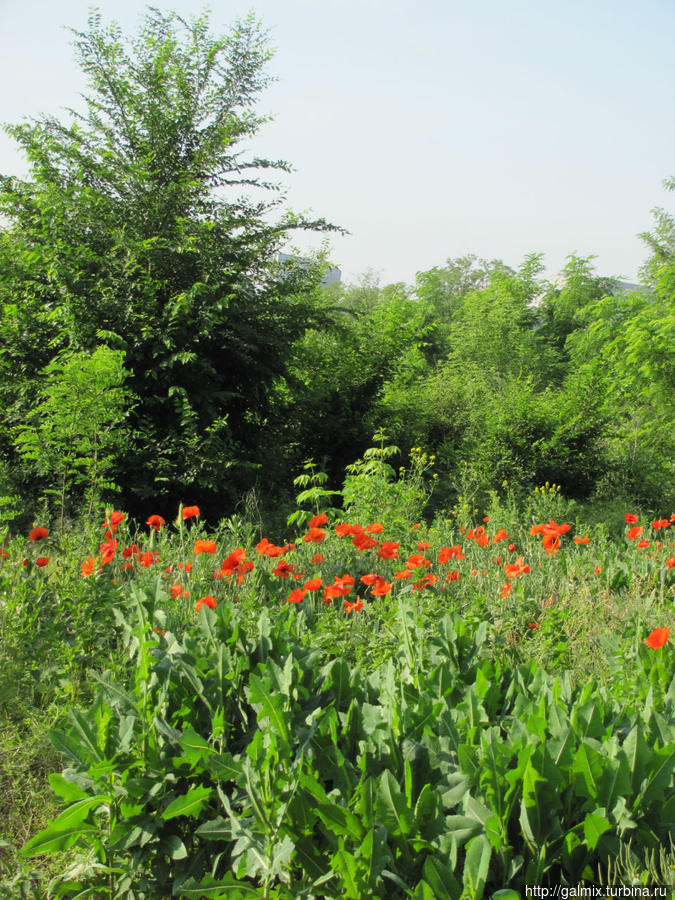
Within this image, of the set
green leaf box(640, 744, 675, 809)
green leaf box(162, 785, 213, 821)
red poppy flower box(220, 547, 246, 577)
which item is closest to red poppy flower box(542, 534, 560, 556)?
red poppy flower box(220, 547, 246, 577)

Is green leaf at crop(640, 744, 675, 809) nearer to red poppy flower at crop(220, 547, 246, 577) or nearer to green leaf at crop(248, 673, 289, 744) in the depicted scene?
green leaf at crop(248, 673, 289, 744)

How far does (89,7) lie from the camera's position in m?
7.30

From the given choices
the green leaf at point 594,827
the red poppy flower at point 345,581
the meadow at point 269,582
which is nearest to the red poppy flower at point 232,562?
the meadow at point 269,582

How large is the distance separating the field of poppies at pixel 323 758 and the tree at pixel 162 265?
3728 millimetres

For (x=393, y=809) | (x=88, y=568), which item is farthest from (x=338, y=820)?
(x=88, y=568)

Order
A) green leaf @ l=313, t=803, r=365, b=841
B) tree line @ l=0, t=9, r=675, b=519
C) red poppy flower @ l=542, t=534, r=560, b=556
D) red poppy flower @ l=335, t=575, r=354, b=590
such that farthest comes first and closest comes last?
tree line @ l=0, t=9, r=675, b=519
red poppy flower @ l=542, t=534, r=560, b=556
red poppy flower @ l=335, t=575, r=354, b=590
green leaf @ l=313, t=803, r=365, b=841

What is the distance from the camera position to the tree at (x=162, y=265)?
6316 mm

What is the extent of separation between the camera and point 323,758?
1.63 meters

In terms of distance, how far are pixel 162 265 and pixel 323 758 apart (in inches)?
242

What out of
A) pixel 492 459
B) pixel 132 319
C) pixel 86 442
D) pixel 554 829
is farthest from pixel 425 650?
pixel 492 459

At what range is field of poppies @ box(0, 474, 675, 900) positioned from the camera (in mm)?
1430

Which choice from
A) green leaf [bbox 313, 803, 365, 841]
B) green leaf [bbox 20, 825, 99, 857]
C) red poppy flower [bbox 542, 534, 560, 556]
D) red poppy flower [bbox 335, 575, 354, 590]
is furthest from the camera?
red poppy flower [bbox 542, 534, 560, 556]

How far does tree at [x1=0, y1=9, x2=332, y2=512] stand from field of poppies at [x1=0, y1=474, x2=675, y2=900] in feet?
12.2

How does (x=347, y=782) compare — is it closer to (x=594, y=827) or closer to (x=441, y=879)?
(x=441, y=879)
